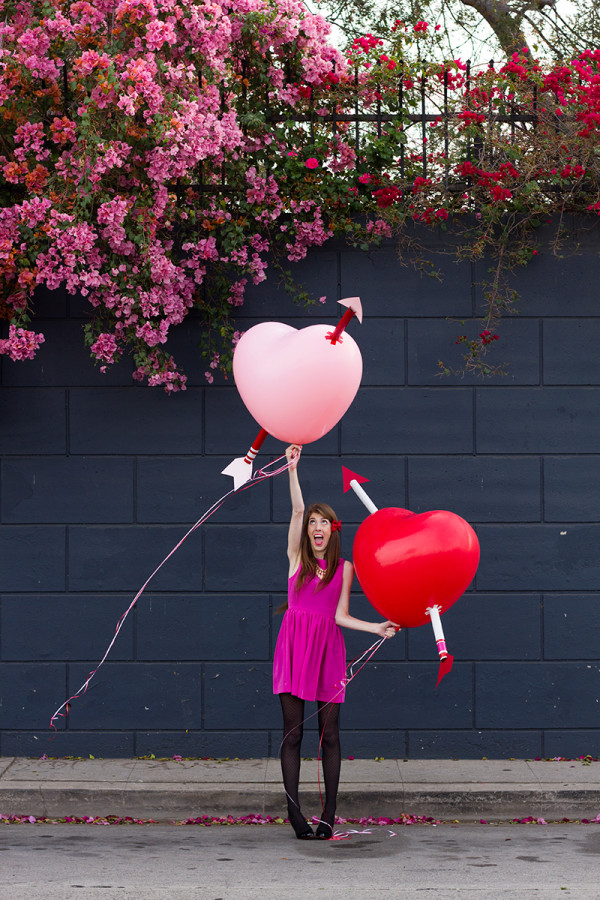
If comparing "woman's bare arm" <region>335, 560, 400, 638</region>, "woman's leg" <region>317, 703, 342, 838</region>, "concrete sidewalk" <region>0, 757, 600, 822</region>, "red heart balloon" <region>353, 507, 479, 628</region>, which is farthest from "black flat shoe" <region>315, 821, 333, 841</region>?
"red heart balloon" <region>353, 507, 479, 628</region>

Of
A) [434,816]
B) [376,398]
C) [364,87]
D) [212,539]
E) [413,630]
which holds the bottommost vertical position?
[434,816]

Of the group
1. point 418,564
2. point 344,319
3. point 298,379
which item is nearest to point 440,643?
point 418,564

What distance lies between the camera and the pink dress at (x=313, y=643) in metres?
5.13

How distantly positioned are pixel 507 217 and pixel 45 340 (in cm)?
298

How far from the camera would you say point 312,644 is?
516 cm

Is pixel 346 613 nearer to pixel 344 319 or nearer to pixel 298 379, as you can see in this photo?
pixel 298 379

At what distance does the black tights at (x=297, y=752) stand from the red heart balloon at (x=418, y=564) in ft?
2.38

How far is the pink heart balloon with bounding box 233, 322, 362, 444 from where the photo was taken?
4.57 meters

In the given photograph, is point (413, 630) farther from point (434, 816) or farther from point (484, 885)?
point (484, 885)

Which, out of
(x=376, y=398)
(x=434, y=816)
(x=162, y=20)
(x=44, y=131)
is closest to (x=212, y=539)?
(x=376, y=398)

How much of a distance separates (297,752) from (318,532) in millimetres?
1107

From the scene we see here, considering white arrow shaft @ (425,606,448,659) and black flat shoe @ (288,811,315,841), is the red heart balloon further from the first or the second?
black flat shoe @ (288,811,315,841)

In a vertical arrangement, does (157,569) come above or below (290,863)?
above

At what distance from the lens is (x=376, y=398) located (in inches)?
251
